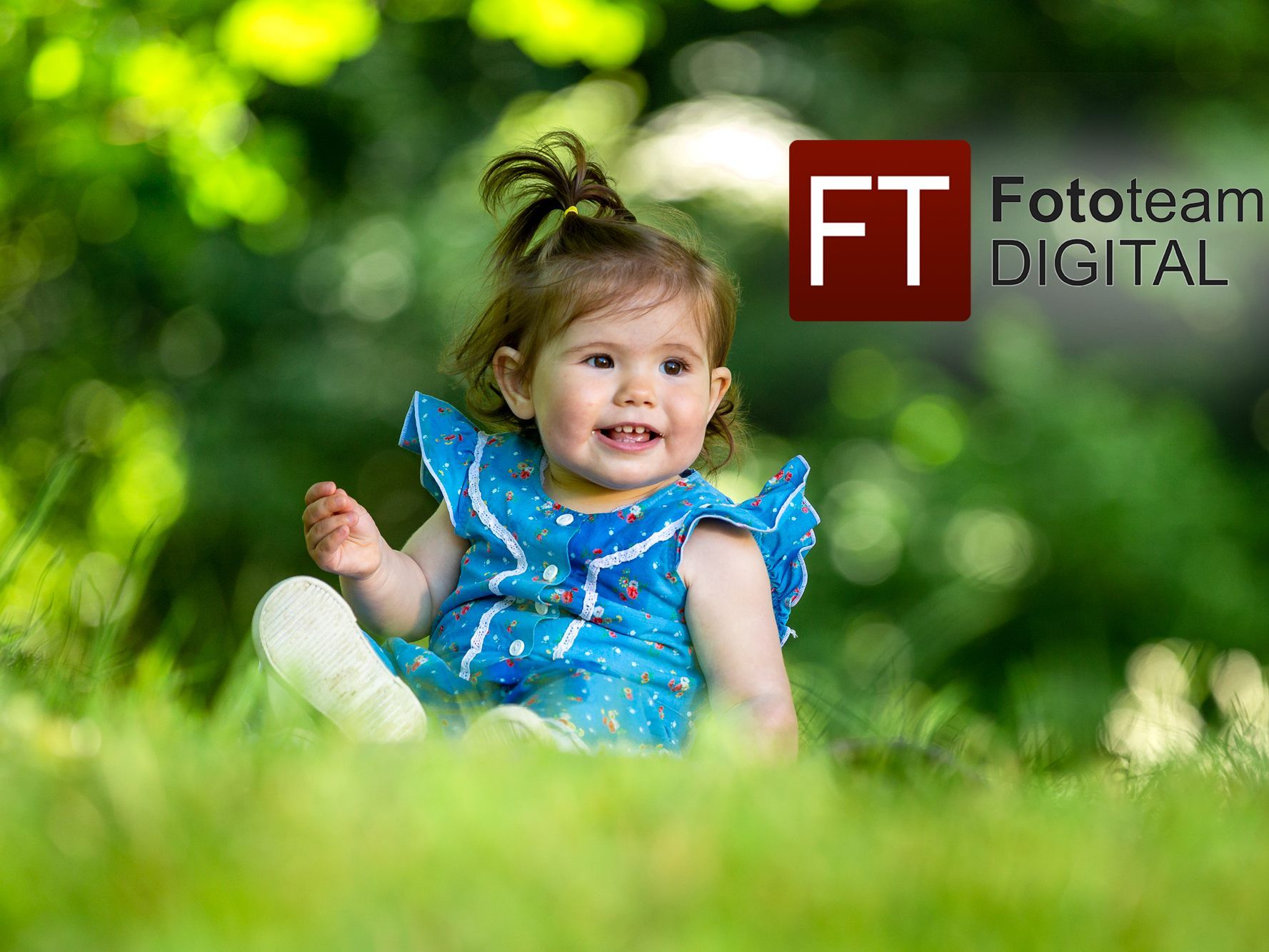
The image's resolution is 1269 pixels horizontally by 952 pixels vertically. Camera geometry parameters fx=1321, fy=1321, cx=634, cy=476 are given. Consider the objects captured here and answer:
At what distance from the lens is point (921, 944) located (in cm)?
81

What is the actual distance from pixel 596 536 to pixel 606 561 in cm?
5

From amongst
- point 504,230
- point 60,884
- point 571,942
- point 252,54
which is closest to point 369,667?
point 60,884

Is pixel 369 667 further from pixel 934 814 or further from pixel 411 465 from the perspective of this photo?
pixel 411 465

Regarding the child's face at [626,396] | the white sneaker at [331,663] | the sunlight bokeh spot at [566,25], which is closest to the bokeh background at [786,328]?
the sunlight bokeh spot at [566,25]

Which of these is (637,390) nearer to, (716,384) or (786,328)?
(716,384)

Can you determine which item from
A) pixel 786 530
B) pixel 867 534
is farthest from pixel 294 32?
pixel 867 534

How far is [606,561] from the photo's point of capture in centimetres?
189

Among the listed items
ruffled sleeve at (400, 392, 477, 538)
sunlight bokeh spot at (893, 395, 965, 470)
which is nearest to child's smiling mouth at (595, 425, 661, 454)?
ruffled sleeve at (400, 392, 477, 538)

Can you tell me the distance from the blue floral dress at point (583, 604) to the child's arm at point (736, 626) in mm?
22

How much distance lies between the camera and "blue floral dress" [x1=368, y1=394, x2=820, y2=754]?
5.89ft

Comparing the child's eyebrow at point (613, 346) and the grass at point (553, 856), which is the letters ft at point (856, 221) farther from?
Result: the grass at point (553, 856)

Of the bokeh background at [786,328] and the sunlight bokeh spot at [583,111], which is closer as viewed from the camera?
the bokeh background at [786,328]

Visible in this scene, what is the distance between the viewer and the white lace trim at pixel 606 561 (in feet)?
6.13

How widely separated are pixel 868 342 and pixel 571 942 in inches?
201
